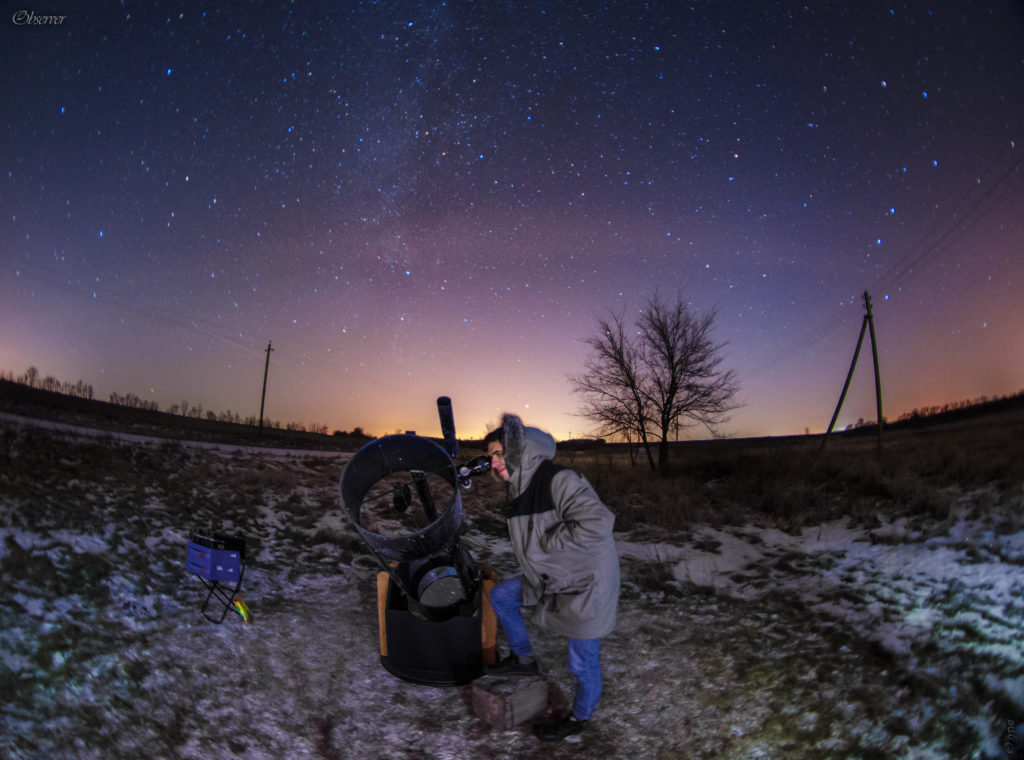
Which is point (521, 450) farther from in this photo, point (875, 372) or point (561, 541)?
point (875, 372)

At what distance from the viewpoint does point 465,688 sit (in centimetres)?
419

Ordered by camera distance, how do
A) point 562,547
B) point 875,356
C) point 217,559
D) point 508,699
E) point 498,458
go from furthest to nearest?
point 875,356 → point 217,559 → point 508,699 → point 498,458 → point 562,547

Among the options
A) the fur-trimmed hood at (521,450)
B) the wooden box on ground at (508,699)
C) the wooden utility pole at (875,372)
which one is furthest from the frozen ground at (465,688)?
the wooden utility pole at (875,372)

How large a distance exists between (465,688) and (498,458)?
7.70 feet

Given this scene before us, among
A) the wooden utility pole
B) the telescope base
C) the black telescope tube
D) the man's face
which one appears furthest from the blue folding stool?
the wooden utility pole

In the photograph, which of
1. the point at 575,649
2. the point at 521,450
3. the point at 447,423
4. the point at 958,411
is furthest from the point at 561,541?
the point at 958,411

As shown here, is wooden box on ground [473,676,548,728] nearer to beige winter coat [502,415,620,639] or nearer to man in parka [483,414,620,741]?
man in parka [483,414,620,741]

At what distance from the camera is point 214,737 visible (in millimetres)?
3395

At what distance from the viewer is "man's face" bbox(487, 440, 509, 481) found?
328 cm

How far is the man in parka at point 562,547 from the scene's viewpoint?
3057 millimetres

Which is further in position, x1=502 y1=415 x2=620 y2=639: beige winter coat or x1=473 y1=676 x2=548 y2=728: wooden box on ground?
x1=473 y1=676 x2=548 y2=728: wooden box on ground

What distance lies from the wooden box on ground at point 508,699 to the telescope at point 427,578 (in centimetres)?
43

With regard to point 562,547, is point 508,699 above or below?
below

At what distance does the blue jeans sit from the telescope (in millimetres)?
448
